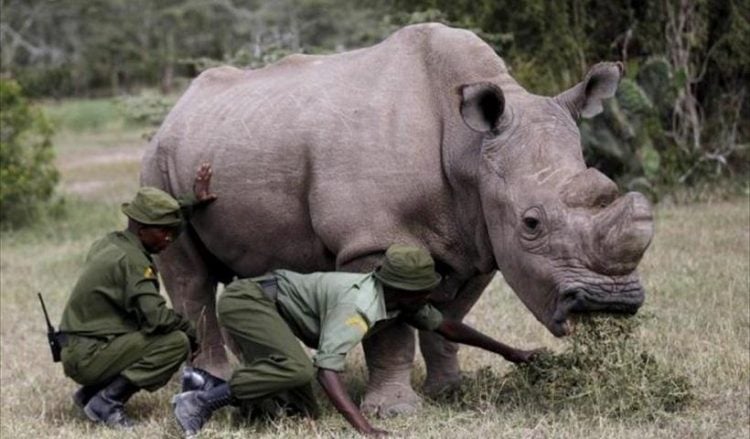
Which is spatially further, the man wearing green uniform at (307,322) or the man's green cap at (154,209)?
the man's green cap at (154,209)

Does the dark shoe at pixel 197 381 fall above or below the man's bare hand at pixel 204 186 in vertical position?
below

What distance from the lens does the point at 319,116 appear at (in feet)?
21.5

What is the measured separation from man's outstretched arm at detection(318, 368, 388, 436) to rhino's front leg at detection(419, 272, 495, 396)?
1.13 meters

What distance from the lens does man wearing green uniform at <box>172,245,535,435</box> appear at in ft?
19.5

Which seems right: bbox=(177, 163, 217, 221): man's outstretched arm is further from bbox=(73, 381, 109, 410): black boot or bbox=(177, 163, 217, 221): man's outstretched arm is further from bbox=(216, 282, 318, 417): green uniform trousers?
bbox=(73, 381, 109, 410): black boot

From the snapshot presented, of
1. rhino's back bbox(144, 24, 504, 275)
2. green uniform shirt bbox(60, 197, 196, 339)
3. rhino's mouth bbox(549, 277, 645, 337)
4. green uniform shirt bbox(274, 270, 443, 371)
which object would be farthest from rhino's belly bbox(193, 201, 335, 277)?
rhino's mouth bbox(549, 277, 645, 337)

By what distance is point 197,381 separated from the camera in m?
6.50

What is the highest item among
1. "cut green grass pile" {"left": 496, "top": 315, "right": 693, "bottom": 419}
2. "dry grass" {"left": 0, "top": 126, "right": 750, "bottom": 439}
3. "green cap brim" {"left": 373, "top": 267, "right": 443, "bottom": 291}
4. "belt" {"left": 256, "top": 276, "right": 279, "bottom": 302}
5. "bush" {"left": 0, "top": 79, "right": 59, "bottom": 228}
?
"green cap brim" {"left": 373, "top": 267, "right": 443, "bottom": 291}

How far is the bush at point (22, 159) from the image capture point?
48.4 feet

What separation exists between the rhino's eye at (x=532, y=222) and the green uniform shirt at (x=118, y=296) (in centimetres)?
201

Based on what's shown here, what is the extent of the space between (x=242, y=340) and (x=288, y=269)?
72 centimetres

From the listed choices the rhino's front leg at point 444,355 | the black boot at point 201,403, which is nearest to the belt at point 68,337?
the black boot at point 201,403

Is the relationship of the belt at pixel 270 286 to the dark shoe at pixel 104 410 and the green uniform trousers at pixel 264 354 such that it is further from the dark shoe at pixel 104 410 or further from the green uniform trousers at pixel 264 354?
the dark shoe at pixel 104 410

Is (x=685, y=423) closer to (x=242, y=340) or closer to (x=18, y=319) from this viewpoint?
(x=242, y=340)
